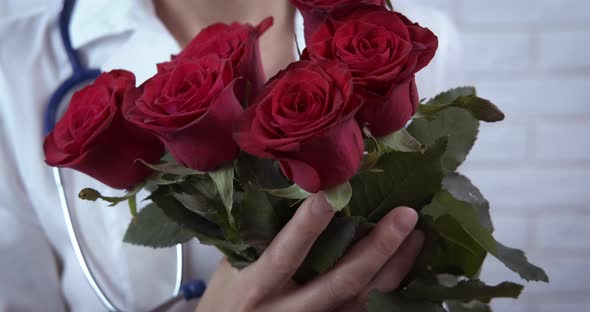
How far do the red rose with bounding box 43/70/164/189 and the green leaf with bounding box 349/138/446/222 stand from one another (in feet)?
0.39

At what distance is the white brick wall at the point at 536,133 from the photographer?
3.24 ft

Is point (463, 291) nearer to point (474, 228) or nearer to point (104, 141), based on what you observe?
point (474, 228)

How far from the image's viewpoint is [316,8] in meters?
0.33

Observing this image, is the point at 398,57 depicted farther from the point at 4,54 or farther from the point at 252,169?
the point at 4,54

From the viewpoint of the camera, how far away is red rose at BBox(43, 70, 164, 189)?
32 centimetres

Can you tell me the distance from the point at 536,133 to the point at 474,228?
725mm

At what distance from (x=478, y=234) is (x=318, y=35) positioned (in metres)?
0.15

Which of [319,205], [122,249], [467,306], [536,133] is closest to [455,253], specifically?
[467,306]

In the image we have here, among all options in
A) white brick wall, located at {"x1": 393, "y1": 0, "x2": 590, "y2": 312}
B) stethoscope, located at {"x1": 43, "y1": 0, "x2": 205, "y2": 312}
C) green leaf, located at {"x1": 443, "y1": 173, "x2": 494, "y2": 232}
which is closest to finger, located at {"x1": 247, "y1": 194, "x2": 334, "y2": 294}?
green leaf, located at {"x1": 443, "y1": 173, "x2": 494, "y2": 232}

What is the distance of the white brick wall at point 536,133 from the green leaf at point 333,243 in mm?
655

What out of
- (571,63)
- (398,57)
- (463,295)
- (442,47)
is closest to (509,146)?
(571,63)

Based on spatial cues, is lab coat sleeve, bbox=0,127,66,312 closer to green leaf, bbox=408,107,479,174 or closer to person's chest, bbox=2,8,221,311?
person's chest, bbox=2,8,221,311

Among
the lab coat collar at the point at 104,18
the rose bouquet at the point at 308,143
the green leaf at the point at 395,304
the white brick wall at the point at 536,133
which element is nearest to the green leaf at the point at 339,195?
the rose bouquet at the point at 308,143

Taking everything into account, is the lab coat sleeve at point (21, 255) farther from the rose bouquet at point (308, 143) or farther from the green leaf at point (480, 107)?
the green leaf at point (480, 107)
